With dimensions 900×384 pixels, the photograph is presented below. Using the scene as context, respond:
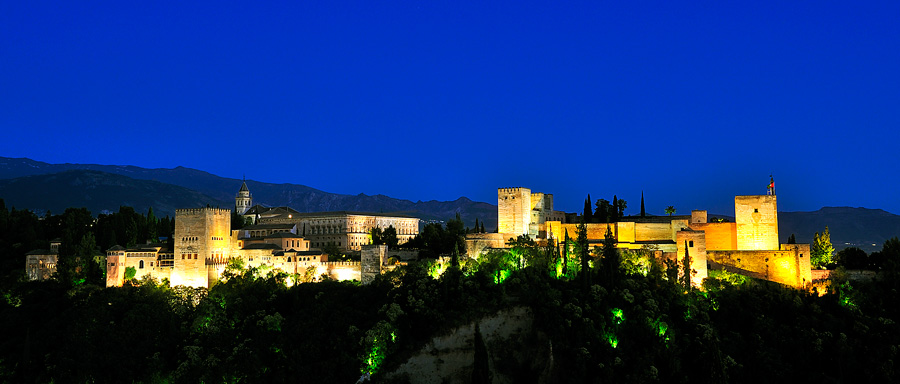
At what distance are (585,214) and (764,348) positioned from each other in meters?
23.0

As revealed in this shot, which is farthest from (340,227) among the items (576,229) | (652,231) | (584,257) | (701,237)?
(701,237)

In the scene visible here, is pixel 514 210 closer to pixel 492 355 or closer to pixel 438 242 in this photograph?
pixel 438 242

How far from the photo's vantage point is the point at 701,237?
46.7 m

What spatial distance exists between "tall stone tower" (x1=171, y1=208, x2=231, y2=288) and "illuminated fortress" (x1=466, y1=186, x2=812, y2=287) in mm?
18919

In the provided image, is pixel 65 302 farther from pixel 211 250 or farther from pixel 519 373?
pixel 519 373

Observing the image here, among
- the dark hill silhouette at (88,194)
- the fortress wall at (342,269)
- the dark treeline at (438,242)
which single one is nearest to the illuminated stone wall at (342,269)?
the fortress wall at (342,269)

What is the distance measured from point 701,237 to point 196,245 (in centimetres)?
3589

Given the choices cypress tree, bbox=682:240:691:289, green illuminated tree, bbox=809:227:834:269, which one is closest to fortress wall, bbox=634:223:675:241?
cypress tree, bbox=682:240:691:289

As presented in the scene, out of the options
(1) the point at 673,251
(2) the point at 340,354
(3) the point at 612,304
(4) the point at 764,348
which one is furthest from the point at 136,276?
(4) the point at 764,348

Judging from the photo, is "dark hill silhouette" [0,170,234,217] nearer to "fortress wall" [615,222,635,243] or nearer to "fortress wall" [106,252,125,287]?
"fortress wall" [106,252,125,287]

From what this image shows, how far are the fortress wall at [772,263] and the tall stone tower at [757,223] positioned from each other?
204 cm

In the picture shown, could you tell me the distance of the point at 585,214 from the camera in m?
60.0

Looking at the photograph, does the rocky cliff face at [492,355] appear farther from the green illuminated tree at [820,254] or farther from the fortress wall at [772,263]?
the green illuminated tree at [820,254]

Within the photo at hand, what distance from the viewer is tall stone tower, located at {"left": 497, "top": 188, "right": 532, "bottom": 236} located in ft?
189
